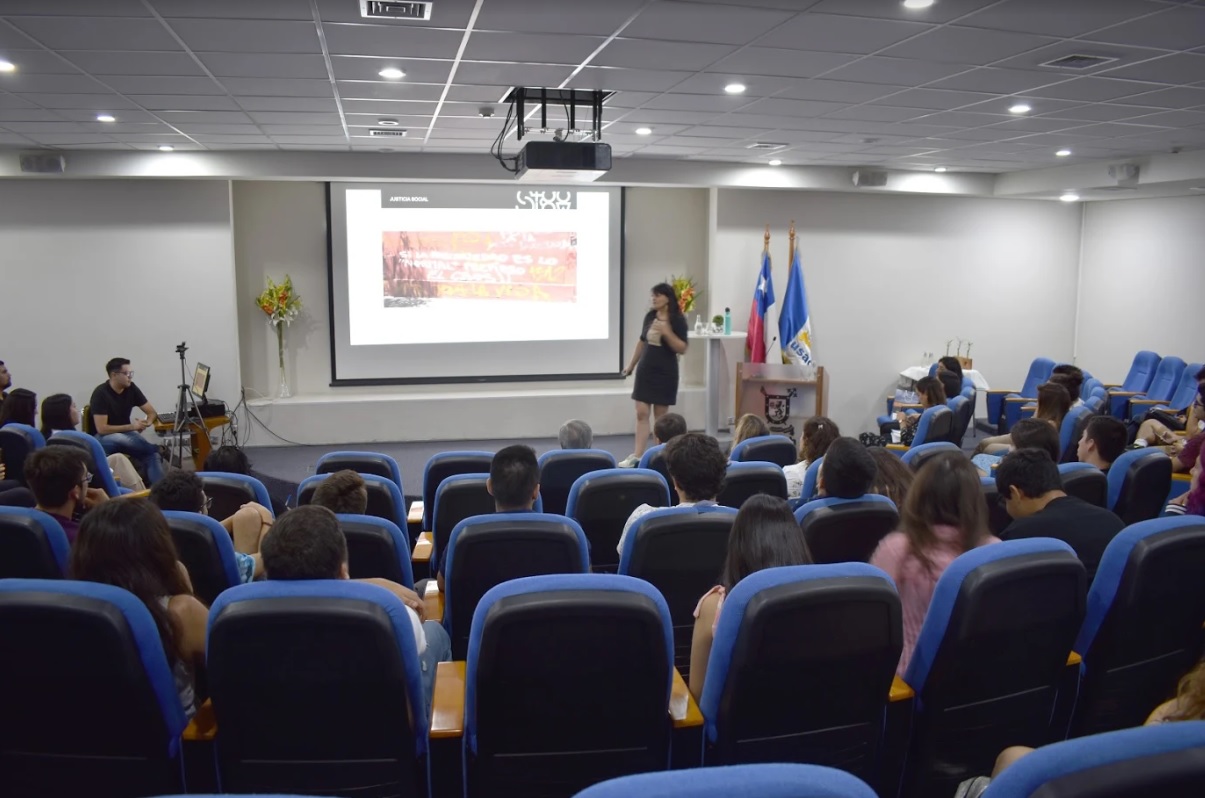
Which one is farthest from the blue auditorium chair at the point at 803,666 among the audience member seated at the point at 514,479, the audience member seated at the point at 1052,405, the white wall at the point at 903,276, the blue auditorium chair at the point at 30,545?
the white wall at the point at 903,276

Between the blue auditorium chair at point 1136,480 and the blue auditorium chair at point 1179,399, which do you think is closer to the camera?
the blue auditorium chair at point 1136,480

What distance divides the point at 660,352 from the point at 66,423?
16.1 ft

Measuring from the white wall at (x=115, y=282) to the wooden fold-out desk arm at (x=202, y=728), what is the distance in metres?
7.79

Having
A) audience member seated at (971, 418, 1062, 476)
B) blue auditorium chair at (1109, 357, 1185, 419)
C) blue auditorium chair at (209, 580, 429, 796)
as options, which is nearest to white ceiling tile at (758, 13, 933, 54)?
audience member seated at (971, 418, 1062, 476)

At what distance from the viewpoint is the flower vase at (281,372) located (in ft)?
31.7

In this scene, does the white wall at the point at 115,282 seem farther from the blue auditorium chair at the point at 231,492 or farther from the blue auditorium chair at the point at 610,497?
the blue auditorium chair at the point at 610,497

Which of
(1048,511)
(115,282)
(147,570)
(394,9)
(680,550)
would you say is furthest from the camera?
(115,282)

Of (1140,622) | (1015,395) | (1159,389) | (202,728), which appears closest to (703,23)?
(1140,622)

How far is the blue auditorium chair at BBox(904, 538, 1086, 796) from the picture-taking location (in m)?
2.16

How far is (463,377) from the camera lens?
10.2 metres

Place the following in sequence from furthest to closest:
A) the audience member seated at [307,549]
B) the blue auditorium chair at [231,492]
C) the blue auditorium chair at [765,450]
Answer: the blue auditorium chair at [765,450]
the blue auditorium chair at [231,492]
the audience member seated at [307,549]

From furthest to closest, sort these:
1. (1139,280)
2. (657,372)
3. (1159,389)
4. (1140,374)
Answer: (1139,280), (1140,374), (1159,389), (657,372)

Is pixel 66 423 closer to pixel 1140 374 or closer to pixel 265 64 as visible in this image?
pixel 265 64

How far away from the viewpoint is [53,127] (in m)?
7.09
